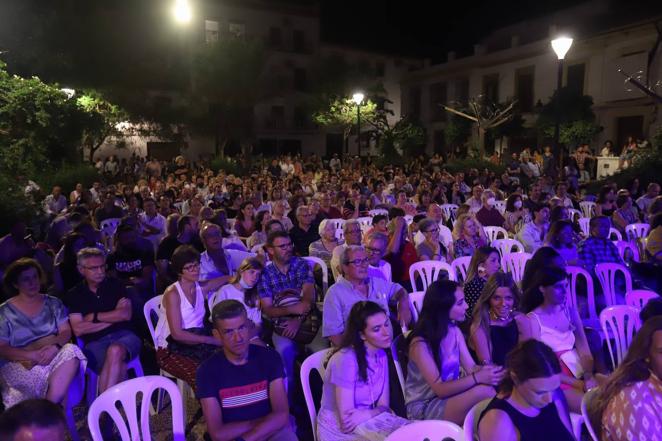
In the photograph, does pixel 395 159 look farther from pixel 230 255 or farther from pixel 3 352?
pixel 3 352

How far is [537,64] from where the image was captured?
27.5 metres

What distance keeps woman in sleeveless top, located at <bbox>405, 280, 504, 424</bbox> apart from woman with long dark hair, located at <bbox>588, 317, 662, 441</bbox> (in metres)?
0.64

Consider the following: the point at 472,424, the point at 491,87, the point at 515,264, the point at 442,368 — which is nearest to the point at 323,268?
the point at 515,264

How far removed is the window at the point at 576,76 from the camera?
2526 centimetres

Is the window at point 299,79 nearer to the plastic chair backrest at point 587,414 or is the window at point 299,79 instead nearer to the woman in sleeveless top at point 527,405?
the plastic chair backrest at point 587,414

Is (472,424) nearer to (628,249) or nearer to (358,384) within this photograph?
(358,384)

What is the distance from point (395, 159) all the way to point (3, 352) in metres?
19.7

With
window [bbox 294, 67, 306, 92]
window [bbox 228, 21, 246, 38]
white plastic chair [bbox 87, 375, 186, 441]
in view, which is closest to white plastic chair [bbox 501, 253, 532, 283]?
white plastic chair [bbox 87, 375, 186, 441]

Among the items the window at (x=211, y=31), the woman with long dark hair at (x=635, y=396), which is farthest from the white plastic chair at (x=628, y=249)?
the window at (x=211, y=31)

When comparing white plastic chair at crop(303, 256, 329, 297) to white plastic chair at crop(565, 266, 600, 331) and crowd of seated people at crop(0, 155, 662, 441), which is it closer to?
crowd of seated people at crop(0, 155, 662, 441)

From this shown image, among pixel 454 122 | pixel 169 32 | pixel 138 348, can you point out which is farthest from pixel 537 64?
pixel 138 348

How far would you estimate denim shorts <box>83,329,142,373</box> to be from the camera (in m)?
4.01

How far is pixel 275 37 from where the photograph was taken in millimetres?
35406

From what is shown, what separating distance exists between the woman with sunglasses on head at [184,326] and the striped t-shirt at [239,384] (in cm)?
102
